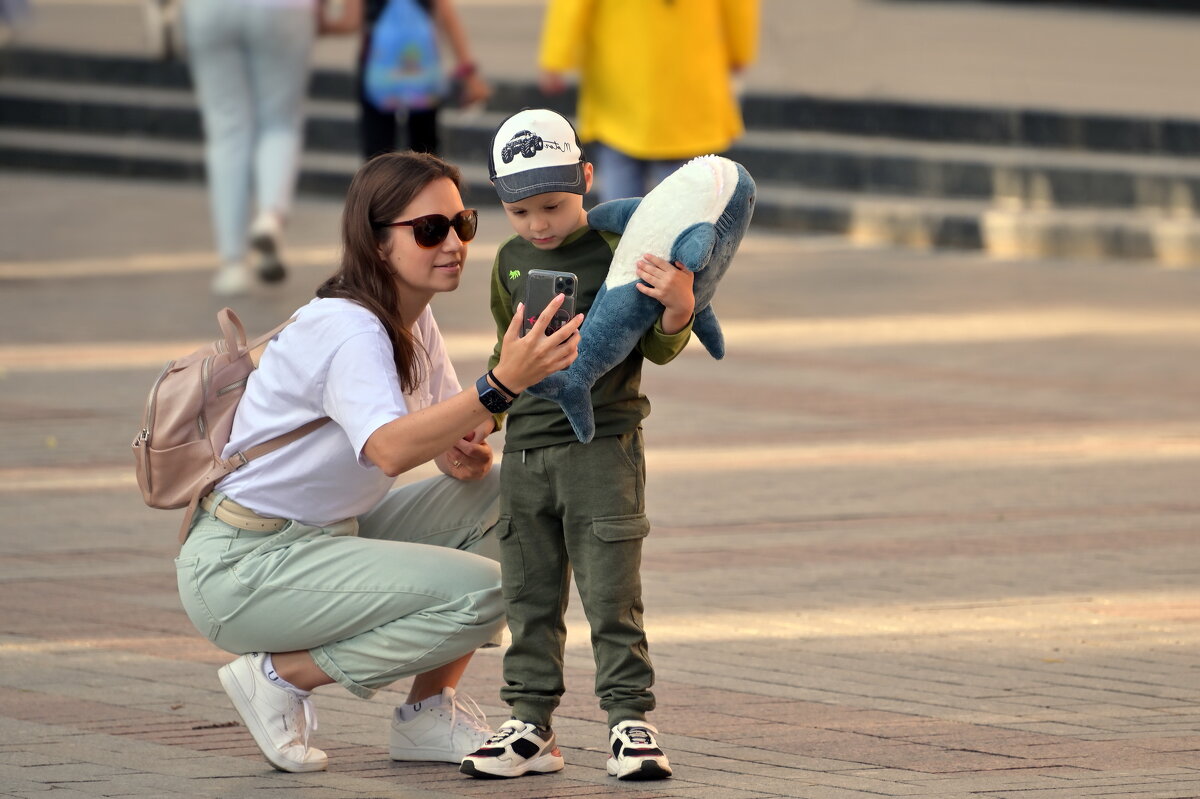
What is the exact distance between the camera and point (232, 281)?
9828 mm

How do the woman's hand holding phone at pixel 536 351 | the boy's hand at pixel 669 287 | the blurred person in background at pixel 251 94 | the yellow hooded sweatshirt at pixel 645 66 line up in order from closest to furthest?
the woman's hand holding phone at pixel 536 351 → the boy's hand at pixel 669 287 → the yellow hooded sweatshirt at pixel 645 66 → the blurred person in background at pixel 251 94

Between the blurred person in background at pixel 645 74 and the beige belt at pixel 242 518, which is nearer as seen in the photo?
the beige belt at pixel 242 518

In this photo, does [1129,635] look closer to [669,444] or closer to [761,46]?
[669,444]

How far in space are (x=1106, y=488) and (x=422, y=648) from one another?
316cm

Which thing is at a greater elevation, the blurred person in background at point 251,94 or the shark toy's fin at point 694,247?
the blurred person in background at point 251,94

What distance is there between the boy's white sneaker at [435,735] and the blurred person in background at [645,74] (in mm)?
5326

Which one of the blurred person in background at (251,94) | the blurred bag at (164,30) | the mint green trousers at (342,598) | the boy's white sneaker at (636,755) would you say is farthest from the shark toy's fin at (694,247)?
the blurred bag at (164,30)

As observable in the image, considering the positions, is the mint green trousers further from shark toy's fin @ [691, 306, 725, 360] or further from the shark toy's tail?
shark toy's fin @ [691, 306, 725, 360]

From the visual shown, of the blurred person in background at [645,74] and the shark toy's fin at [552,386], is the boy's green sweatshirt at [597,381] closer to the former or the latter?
the shark toy's fin at [552,386]

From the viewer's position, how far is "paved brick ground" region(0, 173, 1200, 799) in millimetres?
3951

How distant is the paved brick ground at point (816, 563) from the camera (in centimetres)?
395

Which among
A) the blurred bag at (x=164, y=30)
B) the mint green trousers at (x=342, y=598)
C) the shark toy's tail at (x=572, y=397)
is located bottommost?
the mint green trousers at (x=342, y=598)

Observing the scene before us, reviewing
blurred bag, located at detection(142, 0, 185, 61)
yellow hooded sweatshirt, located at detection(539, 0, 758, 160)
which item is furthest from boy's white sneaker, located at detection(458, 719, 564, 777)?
blurred bag, located at detection(142, 0, 185, 61)

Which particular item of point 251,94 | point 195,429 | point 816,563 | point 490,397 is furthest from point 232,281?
point 490,397
